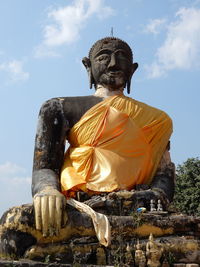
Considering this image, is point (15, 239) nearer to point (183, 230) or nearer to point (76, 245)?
point (76, 245)

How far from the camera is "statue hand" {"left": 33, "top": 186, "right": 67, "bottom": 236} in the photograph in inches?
223

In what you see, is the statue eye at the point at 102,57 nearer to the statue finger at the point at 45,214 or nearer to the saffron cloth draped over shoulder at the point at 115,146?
the saffron cloth draped over shoulder at the point at 115,146

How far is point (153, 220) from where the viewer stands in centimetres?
600

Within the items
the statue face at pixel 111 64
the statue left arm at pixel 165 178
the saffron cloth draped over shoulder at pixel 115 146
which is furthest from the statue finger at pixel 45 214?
the statue face at pixel 111 64

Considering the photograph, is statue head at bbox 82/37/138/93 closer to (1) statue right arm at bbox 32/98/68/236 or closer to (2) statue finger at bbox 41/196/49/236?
(1) statue right arm at bbox 32/98/68/236

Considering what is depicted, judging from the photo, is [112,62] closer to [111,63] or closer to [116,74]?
[111,63]

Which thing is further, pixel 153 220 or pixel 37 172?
pixel 37 172

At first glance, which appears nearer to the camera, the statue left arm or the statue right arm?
→ the statue right arm

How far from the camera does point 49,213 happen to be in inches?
227

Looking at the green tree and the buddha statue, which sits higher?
the green tree

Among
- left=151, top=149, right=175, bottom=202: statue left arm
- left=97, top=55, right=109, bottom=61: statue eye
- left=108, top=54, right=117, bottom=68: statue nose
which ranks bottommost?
left=151, top=149, right=175, bottom=202: statue left arm

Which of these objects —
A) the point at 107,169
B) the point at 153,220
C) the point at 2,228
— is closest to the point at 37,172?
the point at 107,169

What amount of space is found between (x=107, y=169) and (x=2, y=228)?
2.02m

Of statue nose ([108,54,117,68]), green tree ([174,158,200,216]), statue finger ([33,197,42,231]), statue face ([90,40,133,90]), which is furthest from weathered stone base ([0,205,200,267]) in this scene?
green tree ([174,158,200,216])
